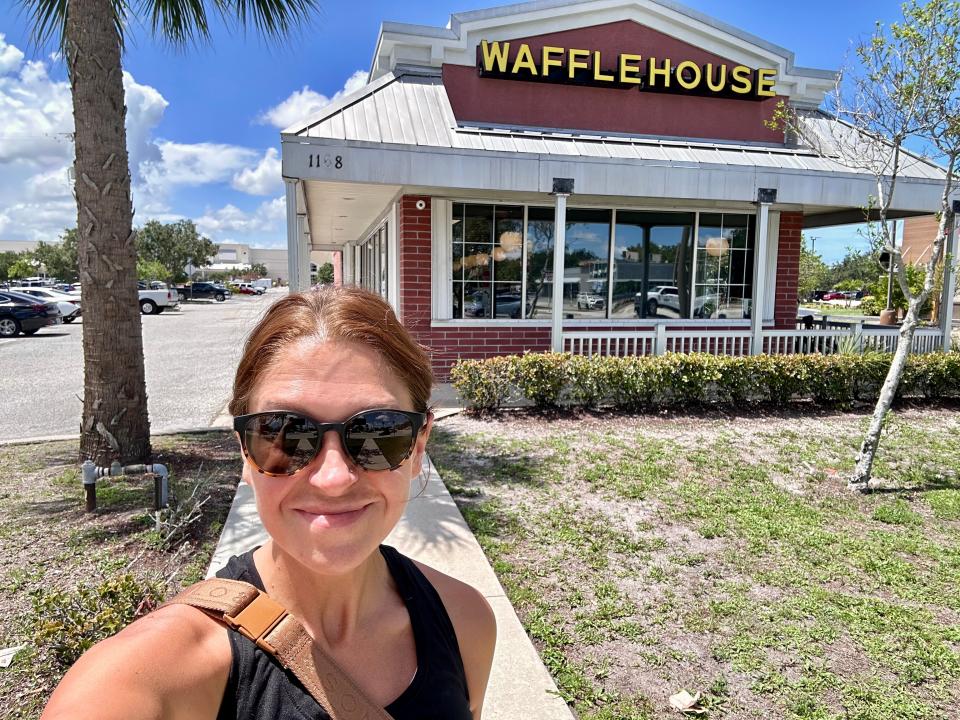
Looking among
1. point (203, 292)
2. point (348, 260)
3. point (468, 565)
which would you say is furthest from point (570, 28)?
point (203, 292)

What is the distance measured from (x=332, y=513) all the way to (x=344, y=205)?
1108 cm

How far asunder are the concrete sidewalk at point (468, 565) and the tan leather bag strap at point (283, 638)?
2.98 ft

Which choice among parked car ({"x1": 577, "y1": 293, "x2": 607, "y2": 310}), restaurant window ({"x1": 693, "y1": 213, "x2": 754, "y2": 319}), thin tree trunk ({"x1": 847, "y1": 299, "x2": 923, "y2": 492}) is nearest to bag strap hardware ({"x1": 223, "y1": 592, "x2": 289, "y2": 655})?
thin tree trunk ({"x1": 847, "y1": 299, "x2": 923, "y2": 492})

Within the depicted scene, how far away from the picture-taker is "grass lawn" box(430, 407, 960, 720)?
9.41ft

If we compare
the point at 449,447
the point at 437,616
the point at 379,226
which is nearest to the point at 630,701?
the point at 437,616

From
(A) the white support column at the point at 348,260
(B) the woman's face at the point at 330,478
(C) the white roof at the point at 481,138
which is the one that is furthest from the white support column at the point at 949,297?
(A) the white support column at the point at 348,260

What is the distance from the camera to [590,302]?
11.0m

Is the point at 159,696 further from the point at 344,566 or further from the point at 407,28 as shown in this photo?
the point at 407,28

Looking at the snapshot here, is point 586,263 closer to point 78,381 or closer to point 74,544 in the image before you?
point 74,544

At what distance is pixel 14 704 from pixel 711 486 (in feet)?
15.8

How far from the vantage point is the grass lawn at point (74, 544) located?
2641mm

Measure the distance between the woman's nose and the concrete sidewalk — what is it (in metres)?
0.81

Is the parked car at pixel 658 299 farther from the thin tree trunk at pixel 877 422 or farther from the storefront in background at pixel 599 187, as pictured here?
the thin tree trunk at pixel 877 422

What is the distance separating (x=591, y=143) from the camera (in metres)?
10.1
